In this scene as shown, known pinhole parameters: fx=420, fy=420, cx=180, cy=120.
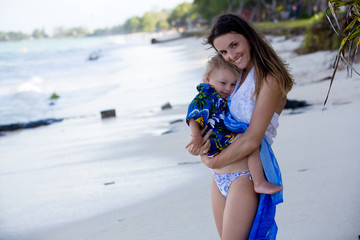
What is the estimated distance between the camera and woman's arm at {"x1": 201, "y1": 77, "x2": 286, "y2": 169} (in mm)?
1992

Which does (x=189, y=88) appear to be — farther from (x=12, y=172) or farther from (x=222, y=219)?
(x=222, y=219)

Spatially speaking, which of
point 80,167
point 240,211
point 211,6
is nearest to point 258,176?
point 240,211

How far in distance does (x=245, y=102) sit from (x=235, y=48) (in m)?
0.27

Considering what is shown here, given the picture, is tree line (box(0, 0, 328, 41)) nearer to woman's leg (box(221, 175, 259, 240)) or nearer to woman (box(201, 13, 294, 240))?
woman (box(201, 13, 294, 240))

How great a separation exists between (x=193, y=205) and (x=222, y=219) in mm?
1718

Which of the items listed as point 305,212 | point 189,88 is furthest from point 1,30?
point 305,212

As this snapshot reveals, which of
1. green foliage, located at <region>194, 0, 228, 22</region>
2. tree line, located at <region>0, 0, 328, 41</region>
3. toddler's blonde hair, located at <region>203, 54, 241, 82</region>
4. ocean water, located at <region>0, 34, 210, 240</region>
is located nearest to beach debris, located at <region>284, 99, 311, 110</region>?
tree line, located at <region>0, 0, 328, 41</region>

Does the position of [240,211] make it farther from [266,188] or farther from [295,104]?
[295,104]

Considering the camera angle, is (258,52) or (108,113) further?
(108,113)

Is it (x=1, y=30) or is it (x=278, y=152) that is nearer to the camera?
(x=278, y=152)

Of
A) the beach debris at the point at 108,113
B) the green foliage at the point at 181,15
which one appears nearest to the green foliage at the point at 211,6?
the green foliage at the point at 181,15

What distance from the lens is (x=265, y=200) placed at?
2047 millimetres

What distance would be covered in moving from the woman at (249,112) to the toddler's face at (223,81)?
0.09 m

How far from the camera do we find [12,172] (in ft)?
20.9
